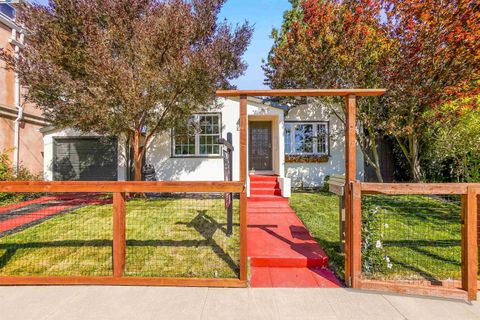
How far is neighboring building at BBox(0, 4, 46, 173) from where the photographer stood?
9602mm

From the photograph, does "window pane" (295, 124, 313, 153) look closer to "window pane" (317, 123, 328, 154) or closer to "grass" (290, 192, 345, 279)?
"window pane" (317, 123, 328, 154)

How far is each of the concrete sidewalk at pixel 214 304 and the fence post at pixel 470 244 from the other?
0.65ft

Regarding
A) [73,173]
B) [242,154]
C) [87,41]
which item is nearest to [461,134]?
[242,154]

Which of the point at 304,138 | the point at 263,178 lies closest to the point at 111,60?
the point at 263,178

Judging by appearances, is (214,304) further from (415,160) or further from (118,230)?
(415,160)

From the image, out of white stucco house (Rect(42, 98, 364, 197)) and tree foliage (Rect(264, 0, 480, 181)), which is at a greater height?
tree foliage (Rect(264, 0, 480, 181))

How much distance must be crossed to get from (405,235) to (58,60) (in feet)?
29.2

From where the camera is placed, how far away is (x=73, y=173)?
980 centimetres

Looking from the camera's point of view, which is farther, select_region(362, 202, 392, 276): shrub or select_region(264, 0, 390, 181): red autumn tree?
select_region(264, 0, 390, 181): red autumn tree

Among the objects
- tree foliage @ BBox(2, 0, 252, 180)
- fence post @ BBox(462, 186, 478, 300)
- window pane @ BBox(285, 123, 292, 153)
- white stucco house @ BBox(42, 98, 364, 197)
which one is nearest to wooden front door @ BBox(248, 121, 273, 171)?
white stucco house @ BBox(42, 98, 364, 197)

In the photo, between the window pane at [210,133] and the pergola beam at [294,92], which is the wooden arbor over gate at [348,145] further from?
the window pane at [210,133]

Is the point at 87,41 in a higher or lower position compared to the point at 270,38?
lower

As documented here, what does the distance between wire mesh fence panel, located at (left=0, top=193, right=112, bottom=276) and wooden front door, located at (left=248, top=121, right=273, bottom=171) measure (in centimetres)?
547

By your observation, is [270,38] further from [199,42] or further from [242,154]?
[242,154]
